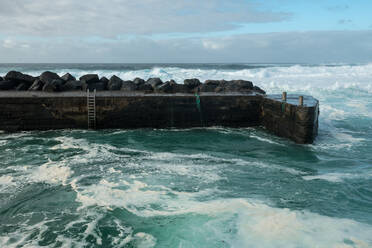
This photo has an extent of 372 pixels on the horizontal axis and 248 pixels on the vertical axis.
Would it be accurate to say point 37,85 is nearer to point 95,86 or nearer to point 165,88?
point 95,86

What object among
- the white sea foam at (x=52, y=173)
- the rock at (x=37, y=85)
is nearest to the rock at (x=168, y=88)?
the rock at (x=37, y=85)

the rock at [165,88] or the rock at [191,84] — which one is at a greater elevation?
the rock at [191,84]

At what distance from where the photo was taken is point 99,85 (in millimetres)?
15016

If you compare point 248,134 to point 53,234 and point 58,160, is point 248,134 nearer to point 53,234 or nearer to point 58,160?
point 58,160

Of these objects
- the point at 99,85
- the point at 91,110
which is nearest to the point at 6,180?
the point at 91,110

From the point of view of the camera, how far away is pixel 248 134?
11.9 m

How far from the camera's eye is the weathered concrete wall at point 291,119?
392 inches

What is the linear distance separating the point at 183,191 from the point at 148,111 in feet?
22.1

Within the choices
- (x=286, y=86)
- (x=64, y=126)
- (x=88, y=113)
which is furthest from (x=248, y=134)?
(x=286, y=86)

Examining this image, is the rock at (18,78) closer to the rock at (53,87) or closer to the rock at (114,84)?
the rock at (53,87)

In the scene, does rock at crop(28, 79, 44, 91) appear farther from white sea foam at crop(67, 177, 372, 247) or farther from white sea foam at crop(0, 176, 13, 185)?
white sea foam at crop(67, 177, 372, 247)

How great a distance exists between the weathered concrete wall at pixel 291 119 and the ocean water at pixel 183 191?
1.14ft

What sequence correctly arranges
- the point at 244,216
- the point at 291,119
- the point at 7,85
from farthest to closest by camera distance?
the point at 7,85 < the point at 291,119 < the point at 244,216

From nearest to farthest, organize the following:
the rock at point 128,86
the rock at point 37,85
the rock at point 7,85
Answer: the rock at point 37,85 → the rock at point 7,85 → the rock at point 128,86
